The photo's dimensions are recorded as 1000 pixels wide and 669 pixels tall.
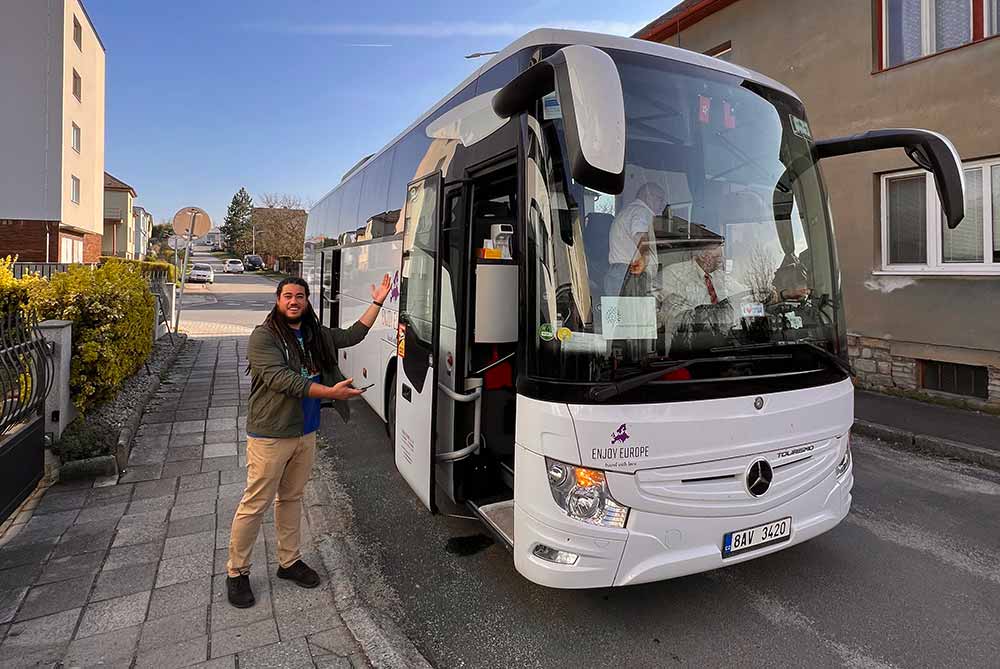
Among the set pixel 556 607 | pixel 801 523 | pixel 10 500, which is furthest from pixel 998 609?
pixel 10 500

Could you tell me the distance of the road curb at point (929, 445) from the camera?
599cm

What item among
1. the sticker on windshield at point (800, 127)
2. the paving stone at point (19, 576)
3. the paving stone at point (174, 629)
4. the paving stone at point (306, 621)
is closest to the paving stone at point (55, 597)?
the paving stone at point (19, 576)

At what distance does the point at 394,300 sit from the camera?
18.7 feet

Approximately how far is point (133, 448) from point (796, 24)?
11.7 metres

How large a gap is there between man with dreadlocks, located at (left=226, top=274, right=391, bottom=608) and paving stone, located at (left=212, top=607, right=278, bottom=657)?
0.72 ft

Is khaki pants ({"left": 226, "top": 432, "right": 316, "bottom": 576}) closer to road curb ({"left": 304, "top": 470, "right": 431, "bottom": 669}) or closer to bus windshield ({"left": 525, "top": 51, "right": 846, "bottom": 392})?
road curb ({"left": 304, "top": 470, "right": 431, "bottom": 669})

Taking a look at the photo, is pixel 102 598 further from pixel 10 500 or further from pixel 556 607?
pixel 556 607

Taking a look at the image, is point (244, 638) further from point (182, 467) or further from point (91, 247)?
point (91, 247)

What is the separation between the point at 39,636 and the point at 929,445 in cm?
803

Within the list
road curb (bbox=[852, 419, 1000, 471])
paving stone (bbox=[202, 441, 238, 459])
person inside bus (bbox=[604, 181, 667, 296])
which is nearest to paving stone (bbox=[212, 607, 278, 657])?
person inside bus (bbox=[604, 181, 667, 296])

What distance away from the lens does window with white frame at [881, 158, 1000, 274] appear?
756cm

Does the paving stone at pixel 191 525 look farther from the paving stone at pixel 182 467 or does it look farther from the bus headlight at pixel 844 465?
the bus headlight at pixel 844 465

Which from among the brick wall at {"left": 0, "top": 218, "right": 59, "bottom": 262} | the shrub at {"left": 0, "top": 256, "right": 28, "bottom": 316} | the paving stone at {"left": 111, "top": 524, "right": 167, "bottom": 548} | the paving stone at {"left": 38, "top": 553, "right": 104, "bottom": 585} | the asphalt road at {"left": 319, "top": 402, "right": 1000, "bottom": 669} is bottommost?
the asphalt road at {"left": 319, "top": 402, "right": 1000, "bottom": 669}

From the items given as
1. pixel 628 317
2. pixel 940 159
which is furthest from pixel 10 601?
pixel 940 159
